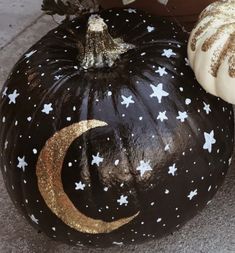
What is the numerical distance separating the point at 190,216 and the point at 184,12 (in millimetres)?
839

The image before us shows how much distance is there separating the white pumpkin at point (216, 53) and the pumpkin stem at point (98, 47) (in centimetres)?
23

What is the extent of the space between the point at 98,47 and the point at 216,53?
13.4 inches

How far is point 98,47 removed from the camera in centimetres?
165

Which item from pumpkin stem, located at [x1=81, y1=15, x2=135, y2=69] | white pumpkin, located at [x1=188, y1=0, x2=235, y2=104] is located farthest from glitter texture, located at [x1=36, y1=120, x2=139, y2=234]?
white pumpkin, located at [x1=188, y1=0, x2=235, y2=104]

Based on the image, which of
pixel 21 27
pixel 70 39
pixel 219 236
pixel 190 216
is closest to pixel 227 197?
pixel 219 236

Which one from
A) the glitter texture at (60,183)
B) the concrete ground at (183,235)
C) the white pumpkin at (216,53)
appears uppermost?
the white pumpkin at (216,53)

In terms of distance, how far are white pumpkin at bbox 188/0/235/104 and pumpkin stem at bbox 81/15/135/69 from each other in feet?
0.75

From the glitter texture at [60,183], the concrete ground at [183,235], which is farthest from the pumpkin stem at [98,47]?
the concrete ground at [183,235]

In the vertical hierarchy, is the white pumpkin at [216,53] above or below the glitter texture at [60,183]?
above

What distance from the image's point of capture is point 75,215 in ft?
5.42

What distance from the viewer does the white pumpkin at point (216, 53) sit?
1552 mm

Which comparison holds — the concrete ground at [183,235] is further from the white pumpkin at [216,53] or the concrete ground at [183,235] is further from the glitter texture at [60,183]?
the white pumpkin at [216,53]

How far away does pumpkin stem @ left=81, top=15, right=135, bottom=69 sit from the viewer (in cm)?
163

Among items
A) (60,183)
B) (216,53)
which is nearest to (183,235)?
(60,183)
